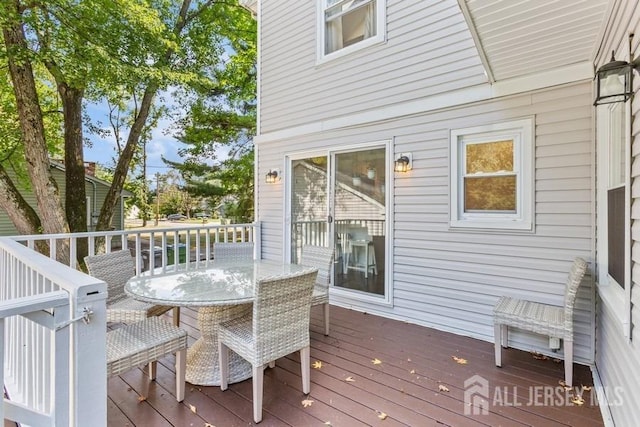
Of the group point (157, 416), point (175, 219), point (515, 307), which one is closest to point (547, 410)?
point (515, 307)

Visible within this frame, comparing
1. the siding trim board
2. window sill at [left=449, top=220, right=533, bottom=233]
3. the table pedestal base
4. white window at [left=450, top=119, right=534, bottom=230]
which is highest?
the siding trim board

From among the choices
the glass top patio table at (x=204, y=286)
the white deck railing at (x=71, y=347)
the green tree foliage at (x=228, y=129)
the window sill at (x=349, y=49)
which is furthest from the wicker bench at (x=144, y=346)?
the green tree foliage at (x=228, y=129)

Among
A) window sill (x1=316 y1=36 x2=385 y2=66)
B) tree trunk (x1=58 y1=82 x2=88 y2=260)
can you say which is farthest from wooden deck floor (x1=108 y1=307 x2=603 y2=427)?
tree trunk (x1=58 y1=82 x2=88 y2=260)

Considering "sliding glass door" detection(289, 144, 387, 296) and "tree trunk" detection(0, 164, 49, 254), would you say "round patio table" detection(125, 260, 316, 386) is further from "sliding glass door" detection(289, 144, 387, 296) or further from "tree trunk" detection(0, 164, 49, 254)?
"tree trunk" detection(0, 164, 49, 254)

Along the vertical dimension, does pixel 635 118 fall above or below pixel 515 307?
above

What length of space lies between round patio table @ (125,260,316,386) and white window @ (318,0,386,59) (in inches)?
134

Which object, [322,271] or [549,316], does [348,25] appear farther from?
[549,316]

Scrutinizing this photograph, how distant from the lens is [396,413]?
2289 mm

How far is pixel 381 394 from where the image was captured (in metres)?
2.52

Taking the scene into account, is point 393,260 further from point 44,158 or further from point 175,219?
point 175,219

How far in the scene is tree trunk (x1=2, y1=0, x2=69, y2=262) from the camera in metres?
5.59

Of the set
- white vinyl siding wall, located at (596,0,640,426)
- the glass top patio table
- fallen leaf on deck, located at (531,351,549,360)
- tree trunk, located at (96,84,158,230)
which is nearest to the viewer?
white vinyl siding wall, located at (596,0,640,426)

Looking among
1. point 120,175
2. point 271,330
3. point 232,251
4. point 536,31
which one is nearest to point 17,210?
point 120,175

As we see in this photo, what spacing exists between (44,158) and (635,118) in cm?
845
